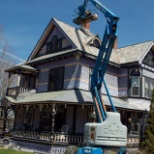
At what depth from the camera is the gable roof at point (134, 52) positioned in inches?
951

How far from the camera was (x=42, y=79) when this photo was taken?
2455 cm

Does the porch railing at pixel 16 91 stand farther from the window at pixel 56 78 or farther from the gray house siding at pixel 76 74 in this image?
the window at pixel 56 78

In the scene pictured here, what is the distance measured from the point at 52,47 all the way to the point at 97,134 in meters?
13.8

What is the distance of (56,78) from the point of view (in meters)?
23.0

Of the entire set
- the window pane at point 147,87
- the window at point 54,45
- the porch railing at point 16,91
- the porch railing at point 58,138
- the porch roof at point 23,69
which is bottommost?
the porch railing at point 58,138

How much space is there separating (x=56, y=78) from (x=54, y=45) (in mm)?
3774

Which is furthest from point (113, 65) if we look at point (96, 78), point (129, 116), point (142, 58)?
point (96, 78)

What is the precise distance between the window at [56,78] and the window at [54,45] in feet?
7.73

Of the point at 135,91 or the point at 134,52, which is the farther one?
the point at 134,52

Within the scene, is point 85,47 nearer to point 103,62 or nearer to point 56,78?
point 56,78

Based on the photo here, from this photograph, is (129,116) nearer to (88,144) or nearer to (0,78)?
(88,144)

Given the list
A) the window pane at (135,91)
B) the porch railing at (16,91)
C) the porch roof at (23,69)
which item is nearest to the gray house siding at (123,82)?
the window pane at (135,91)

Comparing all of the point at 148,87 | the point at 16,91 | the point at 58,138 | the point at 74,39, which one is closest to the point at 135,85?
the point at 148,87

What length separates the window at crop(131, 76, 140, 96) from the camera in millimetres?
23469
